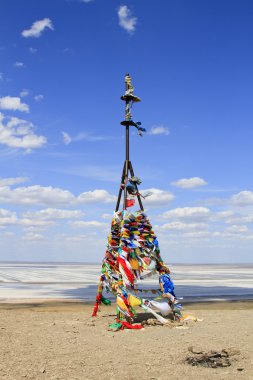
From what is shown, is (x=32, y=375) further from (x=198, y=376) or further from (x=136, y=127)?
(x=136, y=127)

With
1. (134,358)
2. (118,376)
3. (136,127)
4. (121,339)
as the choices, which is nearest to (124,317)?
(121,339)

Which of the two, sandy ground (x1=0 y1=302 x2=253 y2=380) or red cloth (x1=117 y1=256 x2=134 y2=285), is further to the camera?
red cloth (x1=117 y1=256 x2=134 y2=285)

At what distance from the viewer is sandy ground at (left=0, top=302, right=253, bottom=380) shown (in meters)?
8.65

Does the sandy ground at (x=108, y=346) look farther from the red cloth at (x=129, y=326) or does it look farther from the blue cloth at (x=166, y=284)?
the blue cloth at (x=166, y=284)

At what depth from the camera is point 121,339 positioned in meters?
11.9

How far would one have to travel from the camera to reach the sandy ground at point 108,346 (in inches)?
340

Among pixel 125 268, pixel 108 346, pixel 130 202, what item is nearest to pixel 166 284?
pixel 125 268

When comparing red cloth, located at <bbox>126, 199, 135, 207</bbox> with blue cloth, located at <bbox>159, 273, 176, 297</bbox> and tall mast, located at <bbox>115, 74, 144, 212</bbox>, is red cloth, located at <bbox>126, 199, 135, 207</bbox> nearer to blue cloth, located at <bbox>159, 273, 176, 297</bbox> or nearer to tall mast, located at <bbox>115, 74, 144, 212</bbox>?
tall mast, located at <bbox>115, 74, 144, 212</bbox>

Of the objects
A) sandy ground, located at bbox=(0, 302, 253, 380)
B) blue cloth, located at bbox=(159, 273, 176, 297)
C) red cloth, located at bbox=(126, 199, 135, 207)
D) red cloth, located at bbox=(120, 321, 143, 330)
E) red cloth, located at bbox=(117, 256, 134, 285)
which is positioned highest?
red cloth, located at bbox=(126, 199, 135, 207)

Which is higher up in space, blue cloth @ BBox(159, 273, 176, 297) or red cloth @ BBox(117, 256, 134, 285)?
red cloth @ BBox(117, 256, 134, 285)

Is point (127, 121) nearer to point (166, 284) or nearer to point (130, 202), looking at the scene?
point (130, 202)

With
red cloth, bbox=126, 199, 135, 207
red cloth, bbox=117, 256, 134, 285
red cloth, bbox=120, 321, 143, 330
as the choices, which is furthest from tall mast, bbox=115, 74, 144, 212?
red cloth, bbox=120, 321, 143, 330

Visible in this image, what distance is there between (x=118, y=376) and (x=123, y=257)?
5625 mm

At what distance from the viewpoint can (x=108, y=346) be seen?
A: 11.0m
